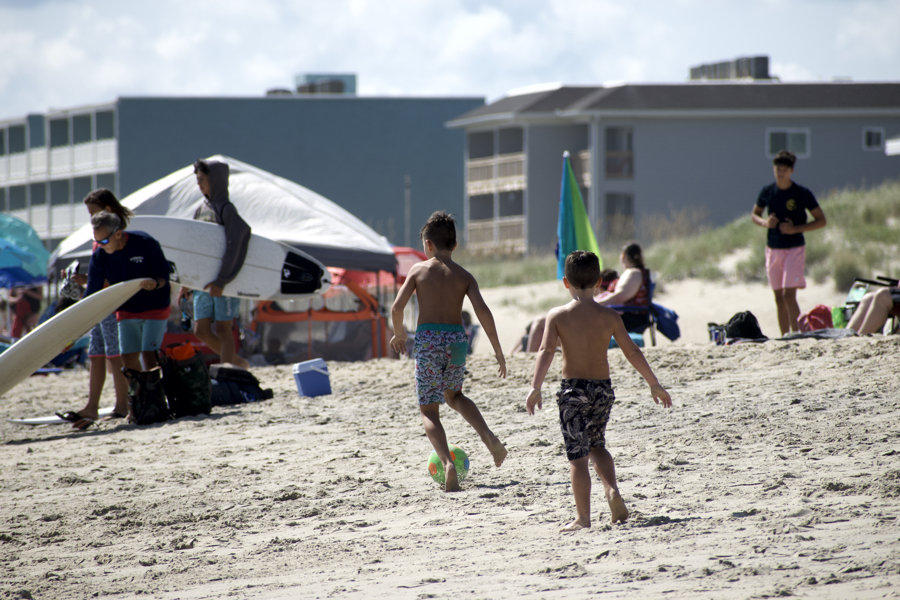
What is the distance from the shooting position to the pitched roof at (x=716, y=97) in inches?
1323

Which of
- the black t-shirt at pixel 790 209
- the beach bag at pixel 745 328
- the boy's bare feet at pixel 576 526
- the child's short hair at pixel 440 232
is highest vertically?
the black t-shirt at pixel 790 209

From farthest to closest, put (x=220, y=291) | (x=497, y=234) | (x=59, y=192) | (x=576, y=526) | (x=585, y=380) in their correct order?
(x=59, y=192)
(x=497, y=234)
(x=220, y=291)
(x=585, y=380)
(x=576, y=526)

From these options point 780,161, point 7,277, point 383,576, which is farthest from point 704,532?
point 7,277

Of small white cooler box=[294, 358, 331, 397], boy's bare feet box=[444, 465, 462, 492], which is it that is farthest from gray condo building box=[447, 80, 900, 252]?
boy's bare feet box=[444, 465, 462, 492]

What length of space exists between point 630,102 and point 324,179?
16.2 metres

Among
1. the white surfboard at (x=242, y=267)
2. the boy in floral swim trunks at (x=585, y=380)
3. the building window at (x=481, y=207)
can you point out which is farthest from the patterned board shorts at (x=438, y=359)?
the building window at (x=481, y=207)

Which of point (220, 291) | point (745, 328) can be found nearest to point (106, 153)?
point (220, 291)

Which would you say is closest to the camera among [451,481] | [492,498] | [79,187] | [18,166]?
[492,498]

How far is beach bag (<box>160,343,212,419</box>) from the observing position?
25.9 feet

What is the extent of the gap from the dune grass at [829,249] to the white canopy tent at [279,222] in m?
9.63

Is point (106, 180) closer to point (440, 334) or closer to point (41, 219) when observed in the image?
point (41, 219)

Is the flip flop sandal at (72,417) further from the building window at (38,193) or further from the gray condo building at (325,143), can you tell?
the building window at (38,193)

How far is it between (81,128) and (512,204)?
24.3 m

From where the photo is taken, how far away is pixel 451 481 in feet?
16.5
